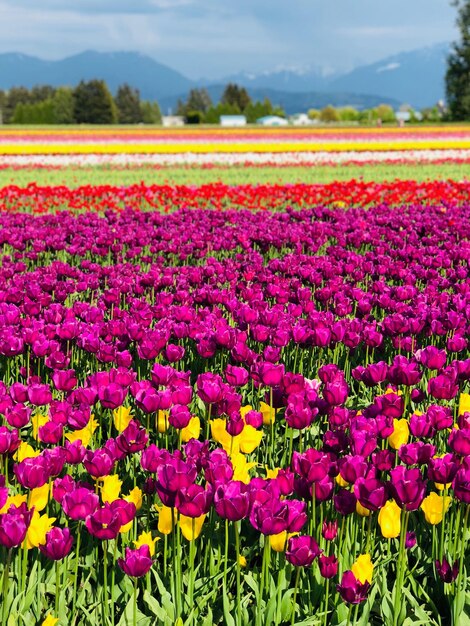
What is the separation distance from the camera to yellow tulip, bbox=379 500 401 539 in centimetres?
273

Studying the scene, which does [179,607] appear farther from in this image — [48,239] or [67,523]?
[48,239]

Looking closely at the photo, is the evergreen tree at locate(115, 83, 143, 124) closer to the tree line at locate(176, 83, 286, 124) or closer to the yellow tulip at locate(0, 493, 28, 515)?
the tree line at locate(176, 83, 286, 124)

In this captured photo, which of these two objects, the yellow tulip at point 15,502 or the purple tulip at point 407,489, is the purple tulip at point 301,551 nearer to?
the purple tulip at point 407,489

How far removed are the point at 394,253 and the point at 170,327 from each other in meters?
4.69

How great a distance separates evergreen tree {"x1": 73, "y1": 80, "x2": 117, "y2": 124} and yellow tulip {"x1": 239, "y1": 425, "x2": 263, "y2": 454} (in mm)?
91484

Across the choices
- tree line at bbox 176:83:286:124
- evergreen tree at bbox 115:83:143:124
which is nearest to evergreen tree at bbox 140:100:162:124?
tree line at bbox 176:83:286:124

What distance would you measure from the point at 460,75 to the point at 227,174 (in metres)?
60.4

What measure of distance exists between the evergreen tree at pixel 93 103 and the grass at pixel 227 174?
222 feet

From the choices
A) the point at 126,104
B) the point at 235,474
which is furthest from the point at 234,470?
the point at 126,104

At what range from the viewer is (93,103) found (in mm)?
90688

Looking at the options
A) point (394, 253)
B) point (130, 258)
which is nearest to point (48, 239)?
point (130, 258)

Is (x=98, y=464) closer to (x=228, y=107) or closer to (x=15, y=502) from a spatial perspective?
(x=15, y=502)

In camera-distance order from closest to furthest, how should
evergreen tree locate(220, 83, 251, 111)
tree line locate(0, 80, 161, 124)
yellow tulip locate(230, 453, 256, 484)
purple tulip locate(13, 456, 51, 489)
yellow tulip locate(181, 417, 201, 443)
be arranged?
purple tulip locate(13, 456, 51, 489) → yellow tulip locate(230, 453, 256, 484) → yellow tulip locate(181, 417, 201, 443) → tree line locate(0, 80, 161, 124) → evergreen tree locate(220, 83, 251, 111)

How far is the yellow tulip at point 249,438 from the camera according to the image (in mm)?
3311
